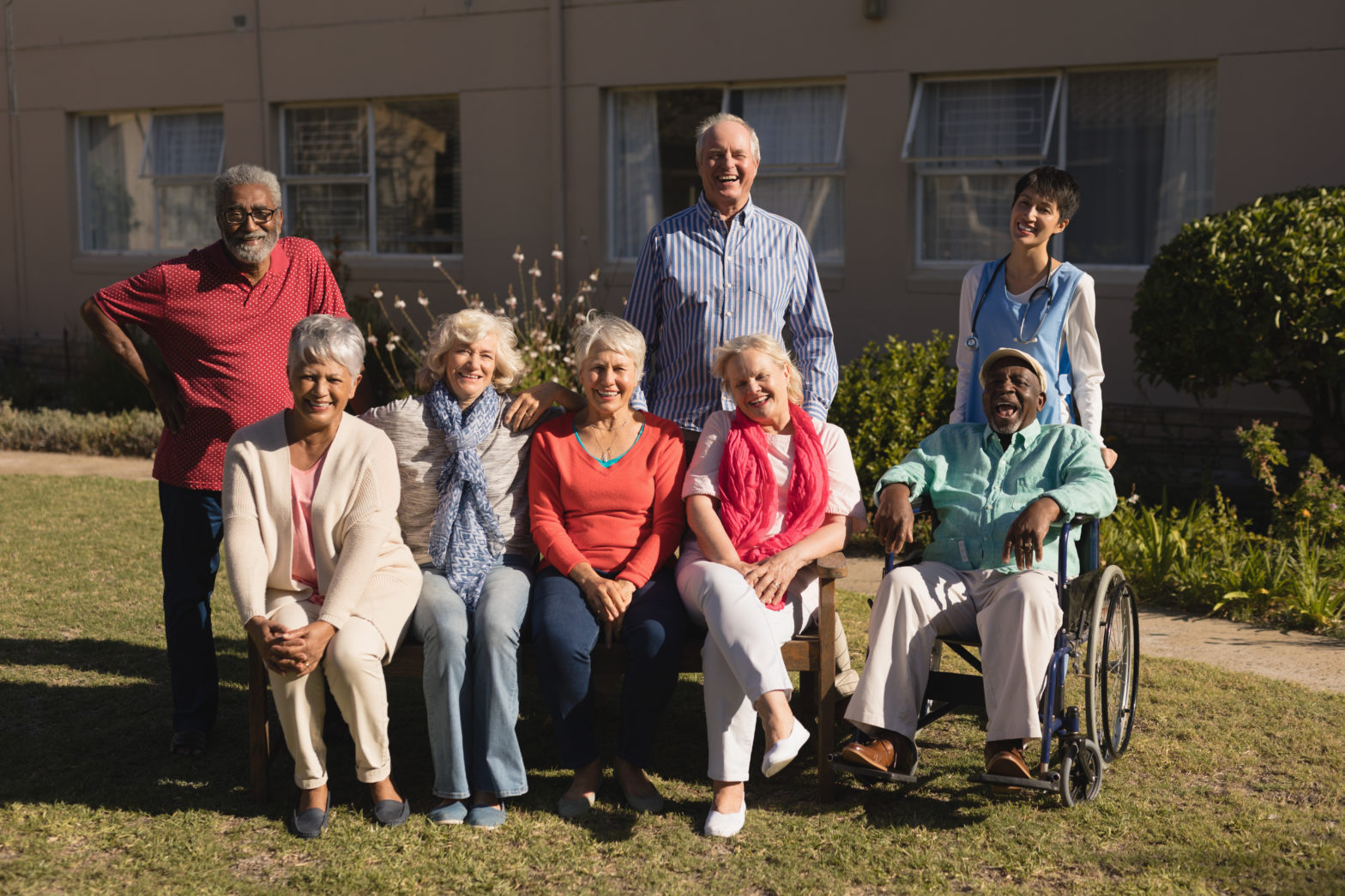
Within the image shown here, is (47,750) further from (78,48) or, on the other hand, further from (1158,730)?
(78,48)

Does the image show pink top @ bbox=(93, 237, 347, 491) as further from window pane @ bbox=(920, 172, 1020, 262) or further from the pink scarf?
window pane @ bbox=(920, 172, 1020, 262)

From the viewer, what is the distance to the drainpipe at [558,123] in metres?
10.6

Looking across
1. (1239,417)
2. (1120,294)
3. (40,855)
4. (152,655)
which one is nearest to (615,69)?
(1120,294)

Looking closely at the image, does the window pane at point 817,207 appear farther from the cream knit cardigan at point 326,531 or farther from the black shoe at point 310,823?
the black shoe at point 310,823

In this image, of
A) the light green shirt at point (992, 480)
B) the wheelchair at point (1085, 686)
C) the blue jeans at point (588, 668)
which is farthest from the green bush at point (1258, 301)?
the blue jeans at point (588, 668)

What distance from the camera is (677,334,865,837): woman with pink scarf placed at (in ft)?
13.1

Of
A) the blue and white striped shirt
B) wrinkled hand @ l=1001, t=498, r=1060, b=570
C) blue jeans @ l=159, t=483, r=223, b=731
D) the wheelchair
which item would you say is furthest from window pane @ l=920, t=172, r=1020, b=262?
blue jeans @ l=159, t=483, r=223, b=731

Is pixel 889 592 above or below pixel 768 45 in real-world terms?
below

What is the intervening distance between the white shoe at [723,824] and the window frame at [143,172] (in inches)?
403

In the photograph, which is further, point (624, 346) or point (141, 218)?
point (141, 218)

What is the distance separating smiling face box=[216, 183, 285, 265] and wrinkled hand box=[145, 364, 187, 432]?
49 cm

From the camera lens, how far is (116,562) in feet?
22.9

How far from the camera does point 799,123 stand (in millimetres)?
9922

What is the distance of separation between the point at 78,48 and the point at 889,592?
1182 cm
